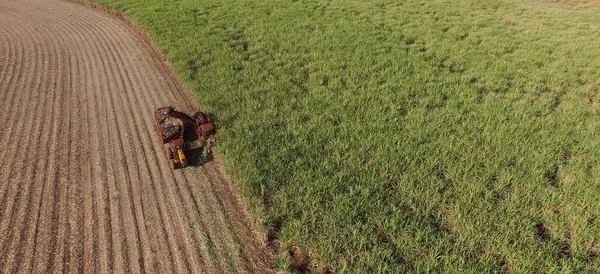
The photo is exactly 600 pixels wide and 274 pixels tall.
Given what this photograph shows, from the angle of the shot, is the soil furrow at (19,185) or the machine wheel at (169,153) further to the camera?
the machine wheel at (169,153)

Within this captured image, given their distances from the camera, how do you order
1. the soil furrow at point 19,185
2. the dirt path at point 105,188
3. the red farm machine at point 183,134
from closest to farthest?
the dirt path at point 105,188 < the soil furrow at point 19,185 < the red farm machine at point 183,134

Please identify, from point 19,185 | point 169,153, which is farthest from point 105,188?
point 19,185

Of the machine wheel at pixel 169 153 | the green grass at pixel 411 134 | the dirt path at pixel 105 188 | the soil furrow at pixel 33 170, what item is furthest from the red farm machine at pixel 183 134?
the soil furrow at pixel 33 170

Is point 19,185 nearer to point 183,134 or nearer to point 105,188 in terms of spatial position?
point 105,188

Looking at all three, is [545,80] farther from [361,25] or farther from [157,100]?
[157,100]

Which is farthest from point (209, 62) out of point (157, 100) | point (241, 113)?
point (241, 113)

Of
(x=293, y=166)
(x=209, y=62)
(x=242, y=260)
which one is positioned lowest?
(x=242, y=260)

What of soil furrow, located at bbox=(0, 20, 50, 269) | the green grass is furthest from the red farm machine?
soil furrow, located at bbox=(0, 20, 50, 269)

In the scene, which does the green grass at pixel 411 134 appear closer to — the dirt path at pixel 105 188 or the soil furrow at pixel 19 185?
the dirt path at pixel 105 188
